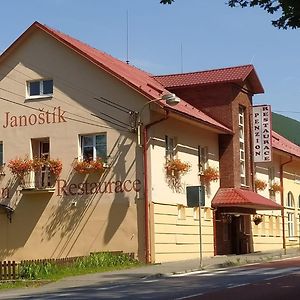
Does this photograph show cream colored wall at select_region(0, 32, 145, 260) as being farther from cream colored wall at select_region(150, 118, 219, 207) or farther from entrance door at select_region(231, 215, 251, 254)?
entrance door at select_region(231, 215, 251, 254)

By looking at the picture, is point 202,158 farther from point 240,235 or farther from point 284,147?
point 284,147

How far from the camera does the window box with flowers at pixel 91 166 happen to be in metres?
29.5

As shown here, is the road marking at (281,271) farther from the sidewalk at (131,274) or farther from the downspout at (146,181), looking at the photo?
the downspout at (146,181)

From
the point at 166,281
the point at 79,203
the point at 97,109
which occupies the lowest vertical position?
the point at 166,281

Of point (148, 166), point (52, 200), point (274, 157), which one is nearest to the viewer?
point (148, 166)

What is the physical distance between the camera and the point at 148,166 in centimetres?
2891

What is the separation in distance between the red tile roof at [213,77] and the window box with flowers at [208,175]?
15.0ft

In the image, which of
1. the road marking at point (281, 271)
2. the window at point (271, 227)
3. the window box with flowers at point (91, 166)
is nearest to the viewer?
the road marking at point (281, 271)

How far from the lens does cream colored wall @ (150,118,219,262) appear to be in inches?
1148

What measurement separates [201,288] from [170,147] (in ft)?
45.2

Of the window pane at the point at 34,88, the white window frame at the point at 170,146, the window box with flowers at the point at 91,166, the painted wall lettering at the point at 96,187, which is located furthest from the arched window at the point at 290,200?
the window pane at the point at 34,88

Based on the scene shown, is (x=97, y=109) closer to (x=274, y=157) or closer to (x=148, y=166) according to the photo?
(x=148, y=166)

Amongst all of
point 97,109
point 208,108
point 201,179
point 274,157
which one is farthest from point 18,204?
point 274,157

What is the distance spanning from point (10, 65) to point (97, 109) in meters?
5.03
